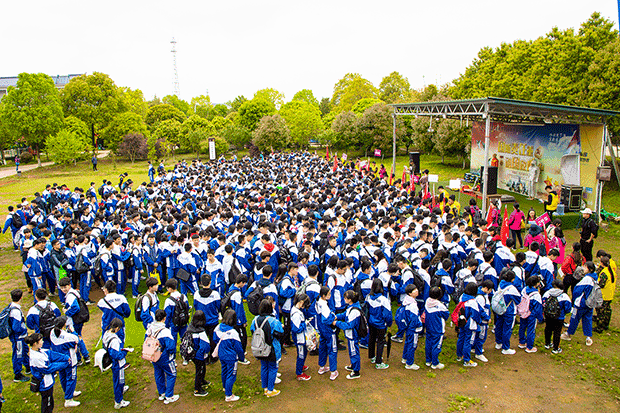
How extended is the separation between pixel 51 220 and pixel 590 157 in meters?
18.2

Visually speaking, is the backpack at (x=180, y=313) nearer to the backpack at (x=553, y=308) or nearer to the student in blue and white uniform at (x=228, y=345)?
the student in blue and white uniform at (x=228, y=345)

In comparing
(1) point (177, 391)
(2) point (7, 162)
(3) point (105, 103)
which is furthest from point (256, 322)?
(2) point (7, 162)

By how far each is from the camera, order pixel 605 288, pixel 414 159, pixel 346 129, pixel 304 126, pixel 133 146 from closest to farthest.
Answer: pixel 605 288 < pixel 414 159 < pixel 346 129 < pixel 133 146 < pixel 304 126

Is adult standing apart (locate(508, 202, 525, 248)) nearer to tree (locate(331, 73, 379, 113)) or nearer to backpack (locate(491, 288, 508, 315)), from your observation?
backpack (locate(491, 288, 508, 315))

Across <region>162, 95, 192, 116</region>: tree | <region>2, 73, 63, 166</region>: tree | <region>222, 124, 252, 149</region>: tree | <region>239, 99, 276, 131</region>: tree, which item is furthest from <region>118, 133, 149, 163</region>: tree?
<region>162, 95, 192, 116</region>: tree

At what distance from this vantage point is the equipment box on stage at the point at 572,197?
14.1 m

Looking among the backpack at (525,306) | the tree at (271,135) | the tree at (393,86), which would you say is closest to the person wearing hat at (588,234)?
the backpack at (525,306)

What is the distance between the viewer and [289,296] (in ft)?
20.6

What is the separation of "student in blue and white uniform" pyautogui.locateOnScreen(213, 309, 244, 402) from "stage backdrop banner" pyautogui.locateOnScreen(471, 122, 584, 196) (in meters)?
15.3

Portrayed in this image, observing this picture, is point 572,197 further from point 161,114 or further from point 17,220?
point 161,114

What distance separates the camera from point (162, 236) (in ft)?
27.9

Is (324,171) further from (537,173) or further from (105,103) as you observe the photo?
(105,103)

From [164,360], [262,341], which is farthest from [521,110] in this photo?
[164,360]

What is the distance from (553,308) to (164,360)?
5.82 m
